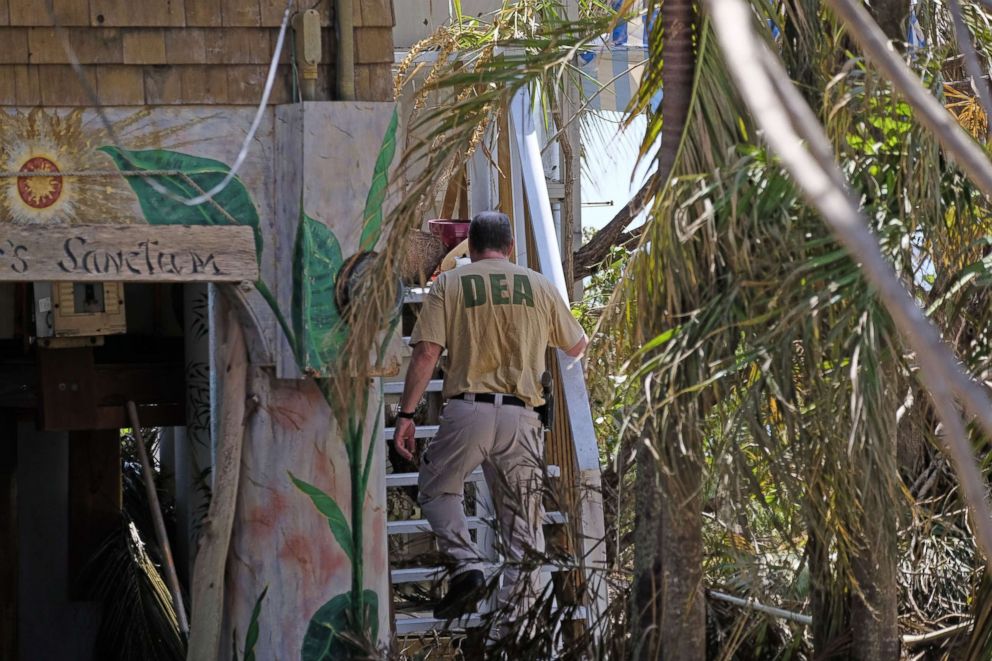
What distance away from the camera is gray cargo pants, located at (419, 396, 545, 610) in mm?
5473

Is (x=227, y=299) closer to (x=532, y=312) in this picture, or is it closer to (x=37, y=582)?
(x=532, y=312)

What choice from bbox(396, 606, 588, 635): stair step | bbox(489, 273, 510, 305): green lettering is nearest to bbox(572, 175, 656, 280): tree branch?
bbox(489, 273, 510, 305): green lettering

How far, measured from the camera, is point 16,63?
4406 mm

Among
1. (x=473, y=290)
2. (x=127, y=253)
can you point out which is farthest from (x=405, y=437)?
(x=127, y=253)

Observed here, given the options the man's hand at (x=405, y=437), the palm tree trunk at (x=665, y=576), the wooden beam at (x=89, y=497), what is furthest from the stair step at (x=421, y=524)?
the wooden beam at (x=89, y=497)

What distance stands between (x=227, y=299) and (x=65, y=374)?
7.99ft

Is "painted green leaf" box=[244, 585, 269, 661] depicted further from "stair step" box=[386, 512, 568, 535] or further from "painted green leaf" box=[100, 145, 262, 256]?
"stair step" box=[386, 512, 568, 535]

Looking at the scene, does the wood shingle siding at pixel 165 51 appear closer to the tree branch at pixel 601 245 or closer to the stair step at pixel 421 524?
the stair step at pixel 421 524

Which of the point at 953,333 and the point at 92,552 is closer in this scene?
A: the point at 953,333

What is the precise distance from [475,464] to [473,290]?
0.74 meters

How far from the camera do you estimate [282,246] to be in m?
4.61

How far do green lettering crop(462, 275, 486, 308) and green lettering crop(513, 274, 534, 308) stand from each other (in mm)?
137

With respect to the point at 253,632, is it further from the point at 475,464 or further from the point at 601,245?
the point at 601,245

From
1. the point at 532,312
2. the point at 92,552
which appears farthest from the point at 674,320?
the point at 92,552
